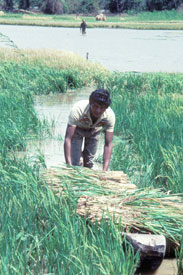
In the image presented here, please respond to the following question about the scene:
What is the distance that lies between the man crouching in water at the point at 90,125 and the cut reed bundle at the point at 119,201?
0.33 m

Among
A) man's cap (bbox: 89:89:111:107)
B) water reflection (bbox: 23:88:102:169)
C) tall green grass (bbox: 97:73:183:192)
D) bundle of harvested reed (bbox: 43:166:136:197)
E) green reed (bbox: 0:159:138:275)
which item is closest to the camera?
green reed (bbox: 0:159:138:275)

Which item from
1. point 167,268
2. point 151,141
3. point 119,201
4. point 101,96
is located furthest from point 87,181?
point 151,141

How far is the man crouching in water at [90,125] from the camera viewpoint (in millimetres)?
4105

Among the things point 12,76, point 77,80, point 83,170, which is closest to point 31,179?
point 83,170

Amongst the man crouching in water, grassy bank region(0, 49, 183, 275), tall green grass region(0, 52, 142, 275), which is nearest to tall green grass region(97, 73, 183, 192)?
grassy bank region(0, 49, 183, 275)

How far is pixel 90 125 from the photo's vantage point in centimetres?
457

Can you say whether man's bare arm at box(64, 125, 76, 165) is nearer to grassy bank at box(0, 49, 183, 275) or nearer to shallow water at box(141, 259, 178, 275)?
grassy bank at box(0, 49, 183, 275)

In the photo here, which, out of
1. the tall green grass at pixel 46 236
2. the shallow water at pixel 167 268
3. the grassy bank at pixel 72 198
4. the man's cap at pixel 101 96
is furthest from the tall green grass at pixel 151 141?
the tall green grass at pixel 46 236

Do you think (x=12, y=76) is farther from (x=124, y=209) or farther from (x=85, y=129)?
(x=124, y=209)

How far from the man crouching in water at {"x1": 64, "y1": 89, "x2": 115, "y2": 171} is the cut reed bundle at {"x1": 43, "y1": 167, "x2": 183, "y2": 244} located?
332 mm

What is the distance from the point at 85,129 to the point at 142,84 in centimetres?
639

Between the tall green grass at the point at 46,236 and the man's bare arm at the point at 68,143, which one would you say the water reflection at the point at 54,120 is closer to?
the man's bare arm at the point at 68,143

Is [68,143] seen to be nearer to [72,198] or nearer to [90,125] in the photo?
[90,125]

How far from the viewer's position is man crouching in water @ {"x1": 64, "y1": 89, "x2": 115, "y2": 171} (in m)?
4.11
